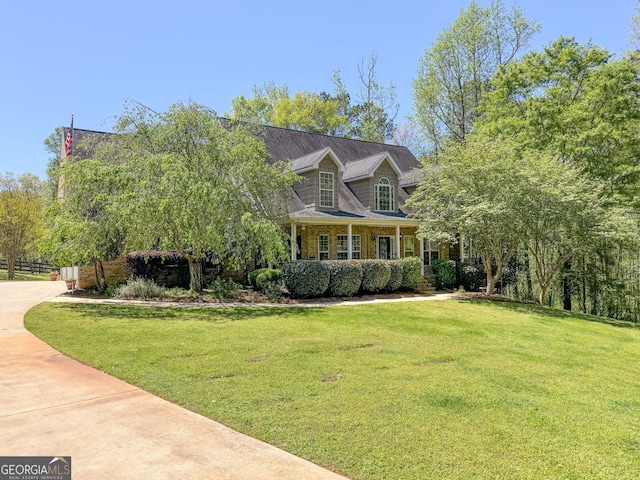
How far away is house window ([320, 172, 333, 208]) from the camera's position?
19594 mm

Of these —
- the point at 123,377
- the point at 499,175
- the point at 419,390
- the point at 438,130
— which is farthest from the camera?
the point at 438,130

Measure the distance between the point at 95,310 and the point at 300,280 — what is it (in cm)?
641

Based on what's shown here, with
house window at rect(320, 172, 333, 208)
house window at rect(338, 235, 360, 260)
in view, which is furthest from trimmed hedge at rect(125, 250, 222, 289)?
house window at rect(338, 235, 360, 260)

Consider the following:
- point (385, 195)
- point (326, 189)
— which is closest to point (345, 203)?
point (326, 189)

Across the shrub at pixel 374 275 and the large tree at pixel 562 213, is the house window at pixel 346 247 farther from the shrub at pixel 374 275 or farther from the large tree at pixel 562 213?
the large tree at pixel 562 213

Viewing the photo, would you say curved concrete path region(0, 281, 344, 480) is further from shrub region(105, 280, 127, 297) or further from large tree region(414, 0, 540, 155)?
large tree region(414, 0, 540, 155)

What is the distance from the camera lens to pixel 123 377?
596 centimetres

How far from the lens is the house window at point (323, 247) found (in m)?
20.0

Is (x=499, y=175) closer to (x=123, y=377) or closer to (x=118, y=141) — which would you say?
(x=118, y=141)

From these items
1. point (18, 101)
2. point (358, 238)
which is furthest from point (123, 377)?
point (18, 101)

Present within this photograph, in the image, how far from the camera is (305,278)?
15.4 m

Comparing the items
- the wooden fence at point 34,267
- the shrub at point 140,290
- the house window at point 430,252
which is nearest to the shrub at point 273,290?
the shrub at point 140,290

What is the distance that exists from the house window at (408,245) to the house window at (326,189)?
522 centimetres

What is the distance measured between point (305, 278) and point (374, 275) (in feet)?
10.3
